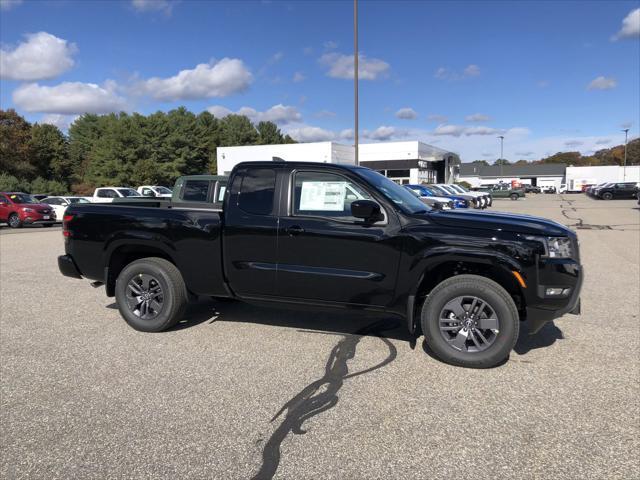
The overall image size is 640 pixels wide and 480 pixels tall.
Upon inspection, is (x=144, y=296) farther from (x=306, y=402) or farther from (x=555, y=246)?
(x=555, y=246)

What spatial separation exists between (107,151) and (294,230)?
6021cm

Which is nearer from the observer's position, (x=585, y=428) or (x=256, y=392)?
(x=585, y=428)

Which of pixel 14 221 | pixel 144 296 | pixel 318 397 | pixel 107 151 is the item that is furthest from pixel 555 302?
pixel 107 151

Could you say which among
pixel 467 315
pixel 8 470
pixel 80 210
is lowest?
pixel 8 470

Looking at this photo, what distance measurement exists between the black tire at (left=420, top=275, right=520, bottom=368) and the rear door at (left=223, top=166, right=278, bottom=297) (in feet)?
5.33

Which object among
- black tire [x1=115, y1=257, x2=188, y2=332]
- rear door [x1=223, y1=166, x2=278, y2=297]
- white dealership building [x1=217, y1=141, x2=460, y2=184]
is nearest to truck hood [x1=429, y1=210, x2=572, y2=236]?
rear door [x1=223, y1=166, x2=278, y2=297]

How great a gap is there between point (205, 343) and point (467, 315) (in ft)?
8.84

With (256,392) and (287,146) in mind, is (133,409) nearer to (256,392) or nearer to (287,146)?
(256,392)

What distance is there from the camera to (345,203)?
478 cm

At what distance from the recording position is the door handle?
476cm

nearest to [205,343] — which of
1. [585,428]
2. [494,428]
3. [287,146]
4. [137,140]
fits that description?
[494,428]

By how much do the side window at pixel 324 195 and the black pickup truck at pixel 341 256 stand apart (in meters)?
0.01

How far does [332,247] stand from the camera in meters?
4.66

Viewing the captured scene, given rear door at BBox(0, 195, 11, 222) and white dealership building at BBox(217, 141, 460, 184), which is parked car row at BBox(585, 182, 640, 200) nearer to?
white dealership building at BBox(217, 141, 460, 184)
